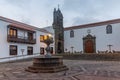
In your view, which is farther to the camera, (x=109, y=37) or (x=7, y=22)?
(x=109, y=37)

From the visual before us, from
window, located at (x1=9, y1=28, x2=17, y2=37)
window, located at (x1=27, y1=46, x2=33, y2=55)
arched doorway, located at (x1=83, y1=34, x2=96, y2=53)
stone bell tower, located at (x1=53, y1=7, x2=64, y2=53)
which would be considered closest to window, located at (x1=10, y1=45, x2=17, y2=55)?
window, located at (x1=9, y1=28, x2=17, y2=37)

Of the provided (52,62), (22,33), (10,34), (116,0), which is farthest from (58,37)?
(52,62)

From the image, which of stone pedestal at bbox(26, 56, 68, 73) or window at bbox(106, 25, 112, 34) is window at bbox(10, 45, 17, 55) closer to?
stone pedestal at bbox(26, 56, 68, 73)

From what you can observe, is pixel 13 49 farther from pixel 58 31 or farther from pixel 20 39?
pixel 58 31

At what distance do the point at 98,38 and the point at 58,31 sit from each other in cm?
800

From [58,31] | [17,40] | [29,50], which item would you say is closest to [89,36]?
[58,31]

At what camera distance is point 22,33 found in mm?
23906

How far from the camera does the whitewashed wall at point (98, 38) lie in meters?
25.8

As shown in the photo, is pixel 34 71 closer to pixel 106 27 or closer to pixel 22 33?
pixel 22 33

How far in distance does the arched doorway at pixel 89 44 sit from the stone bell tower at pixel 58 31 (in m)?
4.85

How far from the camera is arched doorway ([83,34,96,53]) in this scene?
2831 cm

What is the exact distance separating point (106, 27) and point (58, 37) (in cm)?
940

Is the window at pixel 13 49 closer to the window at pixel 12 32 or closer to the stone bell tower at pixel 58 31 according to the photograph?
the window at pixel 12 32

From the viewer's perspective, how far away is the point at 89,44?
28984 millimetres
